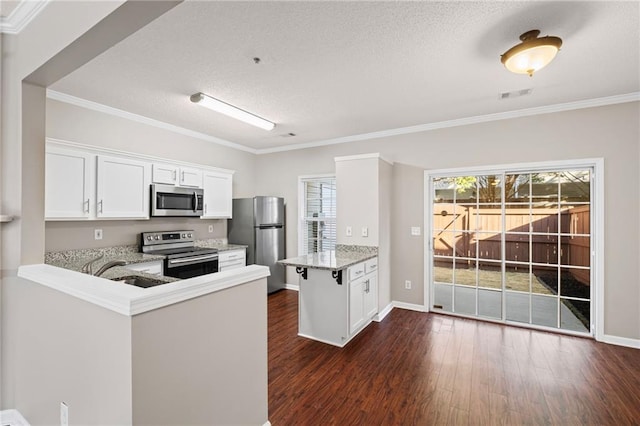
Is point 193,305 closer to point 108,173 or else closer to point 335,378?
point 335,378

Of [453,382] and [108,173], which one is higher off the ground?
[108,173]

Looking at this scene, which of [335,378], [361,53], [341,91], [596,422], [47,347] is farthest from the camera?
[341,91]

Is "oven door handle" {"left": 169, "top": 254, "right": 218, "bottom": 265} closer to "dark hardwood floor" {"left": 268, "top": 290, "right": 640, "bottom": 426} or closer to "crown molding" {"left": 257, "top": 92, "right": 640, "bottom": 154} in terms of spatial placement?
"dark hardwood floor" {"left": 268, "top": 290, "right": 640, "bottom": 426}

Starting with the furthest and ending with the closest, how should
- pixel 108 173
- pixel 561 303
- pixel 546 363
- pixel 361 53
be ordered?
pixel 561 303, pixel 108 173, pixel 546 363, pixel 361 53

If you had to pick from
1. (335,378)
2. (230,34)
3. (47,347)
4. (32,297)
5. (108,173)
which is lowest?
(335,378)

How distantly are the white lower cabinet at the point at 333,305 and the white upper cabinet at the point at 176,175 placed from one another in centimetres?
226

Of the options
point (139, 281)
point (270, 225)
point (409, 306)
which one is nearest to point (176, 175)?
point (270, 225)

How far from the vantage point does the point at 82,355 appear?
1363 millimetres

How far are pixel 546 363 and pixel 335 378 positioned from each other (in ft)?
6.65

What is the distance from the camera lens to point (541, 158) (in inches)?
140

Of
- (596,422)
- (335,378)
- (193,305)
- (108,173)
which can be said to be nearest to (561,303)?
(596,422)

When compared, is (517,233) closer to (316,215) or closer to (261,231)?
(316,215)

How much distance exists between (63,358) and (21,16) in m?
2.12

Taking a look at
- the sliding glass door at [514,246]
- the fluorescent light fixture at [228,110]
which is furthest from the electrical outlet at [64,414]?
the sliding glass door at [514,246]
